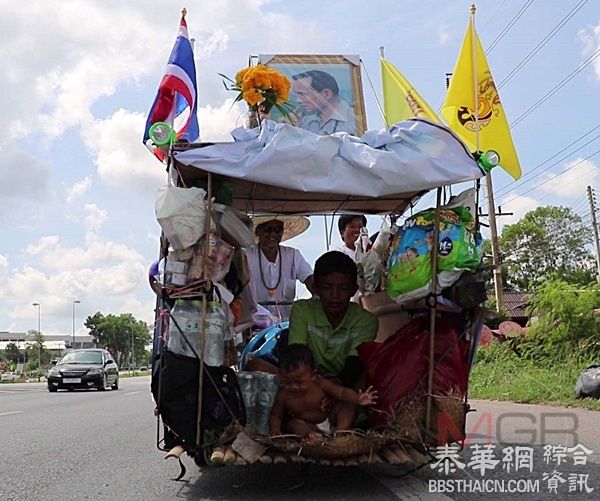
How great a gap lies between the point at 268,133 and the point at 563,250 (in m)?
54.4

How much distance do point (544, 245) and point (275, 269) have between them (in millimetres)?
51318

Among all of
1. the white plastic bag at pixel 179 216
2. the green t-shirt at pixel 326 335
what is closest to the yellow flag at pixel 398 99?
the green t-shirt at pixel 326 335

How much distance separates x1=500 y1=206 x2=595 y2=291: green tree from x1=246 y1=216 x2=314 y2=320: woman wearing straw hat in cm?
4924

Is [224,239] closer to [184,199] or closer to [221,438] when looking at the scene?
[184,199]

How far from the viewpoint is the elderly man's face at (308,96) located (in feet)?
21.0

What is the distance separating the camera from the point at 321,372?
5.23 meters

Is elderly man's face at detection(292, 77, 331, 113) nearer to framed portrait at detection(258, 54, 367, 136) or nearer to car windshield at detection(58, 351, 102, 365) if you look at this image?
framed portrait at detection(258, 54, 367, 136)

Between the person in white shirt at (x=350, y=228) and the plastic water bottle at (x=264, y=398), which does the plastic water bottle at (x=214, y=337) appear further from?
the person in white shirt at (x=350, y=228)

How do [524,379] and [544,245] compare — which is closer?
[524,379]

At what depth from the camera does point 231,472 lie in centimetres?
543

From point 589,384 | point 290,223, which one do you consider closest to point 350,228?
point 290,223

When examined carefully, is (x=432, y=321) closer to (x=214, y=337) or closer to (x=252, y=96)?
(x=214, y=337)

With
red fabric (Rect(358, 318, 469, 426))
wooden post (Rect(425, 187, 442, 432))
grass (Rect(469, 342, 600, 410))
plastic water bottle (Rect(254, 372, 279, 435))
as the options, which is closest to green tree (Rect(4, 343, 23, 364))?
grass (Rect(469, 342, 600, 410))

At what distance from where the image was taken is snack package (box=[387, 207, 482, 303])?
4664 millimetres
